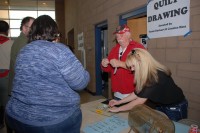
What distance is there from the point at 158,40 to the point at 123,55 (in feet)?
2.04

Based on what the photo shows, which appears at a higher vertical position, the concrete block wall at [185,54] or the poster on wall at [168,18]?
the poster on wall at [168,18]

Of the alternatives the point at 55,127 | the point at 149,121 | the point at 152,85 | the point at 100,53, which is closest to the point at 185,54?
the point at 152,85

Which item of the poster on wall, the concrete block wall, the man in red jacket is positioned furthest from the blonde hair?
the poster on wall

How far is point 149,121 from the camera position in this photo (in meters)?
1.17

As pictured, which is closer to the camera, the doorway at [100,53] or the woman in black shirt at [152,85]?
the woman in black shirt at [152,85]

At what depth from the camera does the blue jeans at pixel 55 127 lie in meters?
1.09

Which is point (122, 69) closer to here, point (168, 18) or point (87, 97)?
point (168, 18)

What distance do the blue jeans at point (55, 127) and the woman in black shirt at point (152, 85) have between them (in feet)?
2.08

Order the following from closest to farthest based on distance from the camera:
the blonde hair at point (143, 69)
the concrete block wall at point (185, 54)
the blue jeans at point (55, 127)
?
the blue jeans at point (55, 127), the blonde hair at point (143, 69), the concrete block wall at point (185, 54)

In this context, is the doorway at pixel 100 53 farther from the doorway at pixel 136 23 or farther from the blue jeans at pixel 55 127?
the blue jeans at pixel 55 127

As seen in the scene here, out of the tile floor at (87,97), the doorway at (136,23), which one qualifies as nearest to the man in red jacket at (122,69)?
the doorway at (136,23)

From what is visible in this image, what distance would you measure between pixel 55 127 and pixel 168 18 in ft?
6.75

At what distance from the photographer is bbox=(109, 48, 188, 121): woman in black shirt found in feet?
5.37

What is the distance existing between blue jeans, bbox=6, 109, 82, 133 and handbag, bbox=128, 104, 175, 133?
1.24 feet
